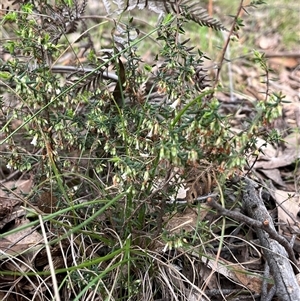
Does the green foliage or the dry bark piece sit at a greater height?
the green foliage

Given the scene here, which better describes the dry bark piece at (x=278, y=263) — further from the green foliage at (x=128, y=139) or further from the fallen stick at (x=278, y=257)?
the green foliage at (x=128, y=139)

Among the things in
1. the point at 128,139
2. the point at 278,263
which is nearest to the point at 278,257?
the point at 278,263

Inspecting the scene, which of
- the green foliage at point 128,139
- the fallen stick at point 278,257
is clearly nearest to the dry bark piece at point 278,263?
the fallen stick at point 278,257

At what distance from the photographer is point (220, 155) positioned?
121 centimetres

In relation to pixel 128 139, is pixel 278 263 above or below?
below

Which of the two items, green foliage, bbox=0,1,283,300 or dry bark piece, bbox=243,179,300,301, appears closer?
green foliage, bbox=0,1,283,300

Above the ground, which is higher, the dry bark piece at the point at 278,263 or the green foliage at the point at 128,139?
the green foliage at the point at 128,139

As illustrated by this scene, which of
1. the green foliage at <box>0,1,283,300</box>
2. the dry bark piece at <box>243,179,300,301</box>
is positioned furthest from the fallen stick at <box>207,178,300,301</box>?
the green foliage at <box>0,1,283,300</box>

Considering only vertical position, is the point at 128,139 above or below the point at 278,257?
above

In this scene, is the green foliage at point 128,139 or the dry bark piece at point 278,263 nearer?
the green foliage at point 128,139

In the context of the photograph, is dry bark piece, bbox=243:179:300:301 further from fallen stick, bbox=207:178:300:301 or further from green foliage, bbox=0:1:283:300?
green foliage, bbox=0:1:283:300

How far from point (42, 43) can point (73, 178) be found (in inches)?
18.7

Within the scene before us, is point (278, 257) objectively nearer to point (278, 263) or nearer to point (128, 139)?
point (278, 263)

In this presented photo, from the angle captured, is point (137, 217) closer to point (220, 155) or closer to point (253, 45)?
point (220, 155)
